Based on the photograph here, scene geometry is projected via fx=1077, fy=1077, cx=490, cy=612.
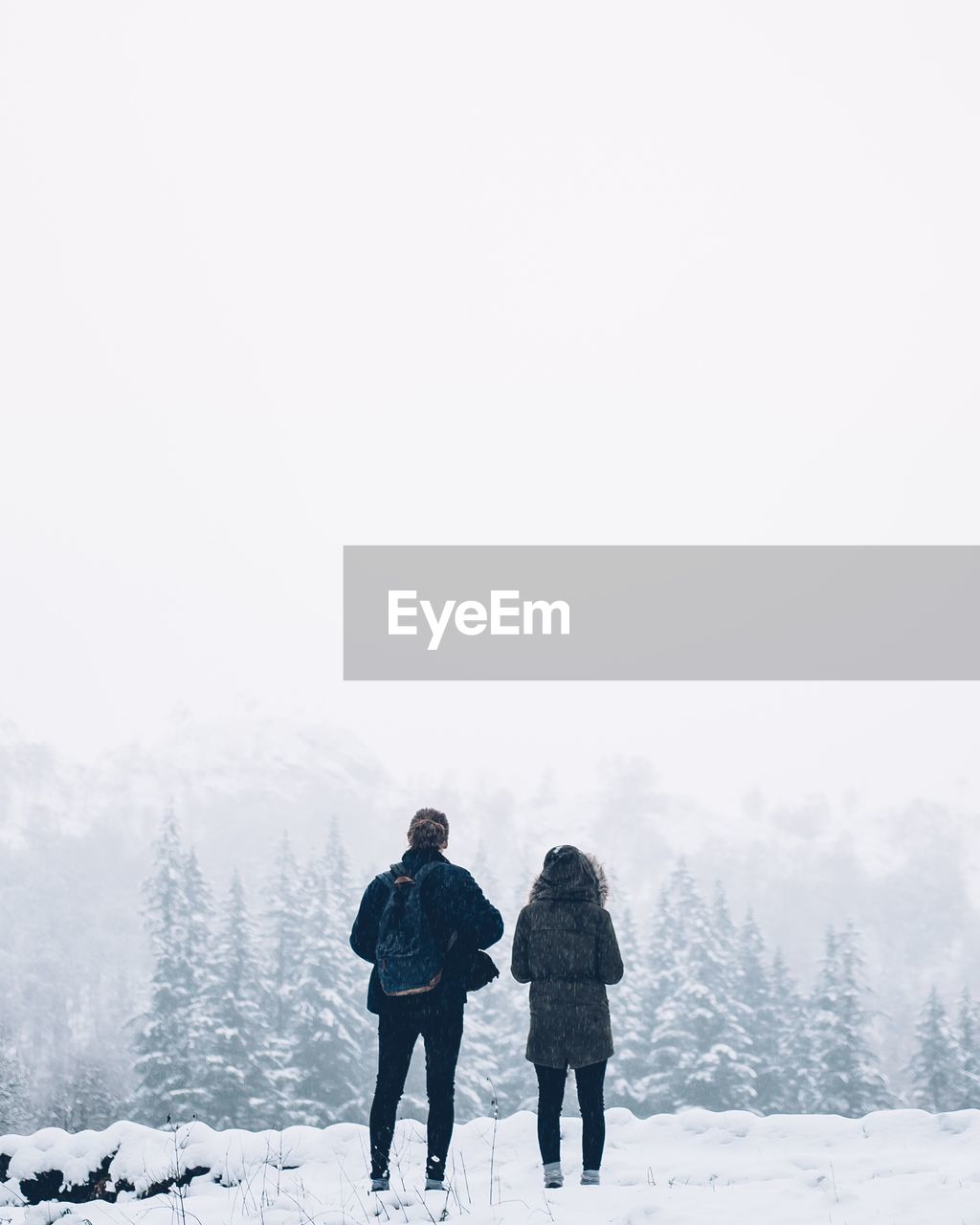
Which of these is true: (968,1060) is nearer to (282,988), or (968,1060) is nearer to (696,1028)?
(696,1028)

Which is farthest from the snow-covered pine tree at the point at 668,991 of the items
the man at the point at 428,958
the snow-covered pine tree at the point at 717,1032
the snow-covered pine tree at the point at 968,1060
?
the man at the point at 428,958

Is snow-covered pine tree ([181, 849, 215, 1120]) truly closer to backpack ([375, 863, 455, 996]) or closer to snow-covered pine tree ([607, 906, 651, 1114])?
snow-covered pine tree ([607, 906, 651, 1114])

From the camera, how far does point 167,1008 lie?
35.7 m

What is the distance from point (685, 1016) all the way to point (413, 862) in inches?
1344

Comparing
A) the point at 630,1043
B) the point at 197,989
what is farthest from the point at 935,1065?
the point at 197,989

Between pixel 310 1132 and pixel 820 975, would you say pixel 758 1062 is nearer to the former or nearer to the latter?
pixel 820 975

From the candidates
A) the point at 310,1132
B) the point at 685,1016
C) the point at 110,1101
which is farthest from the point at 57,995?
the point at 310,1132

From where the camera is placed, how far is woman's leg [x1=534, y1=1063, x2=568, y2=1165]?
26.2 feet

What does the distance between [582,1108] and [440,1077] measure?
3.91 feet

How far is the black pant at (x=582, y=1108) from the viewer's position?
7.86 meters

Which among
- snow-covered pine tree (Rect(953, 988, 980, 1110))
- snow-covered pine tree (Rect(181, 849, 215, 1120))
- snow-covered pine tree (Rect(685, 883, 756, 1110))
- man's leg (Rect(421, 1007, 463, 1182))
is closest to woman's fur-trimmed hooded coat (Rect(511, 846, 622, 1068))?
man's leg (Rect(421, 1007, 463, 1182))

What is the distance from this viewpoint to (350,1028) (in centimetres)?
3809

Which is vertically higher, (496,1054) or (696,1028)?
(696,1028)

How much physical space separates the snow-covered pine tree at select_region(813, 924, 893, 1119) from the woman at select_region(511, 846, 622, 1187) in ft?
105
